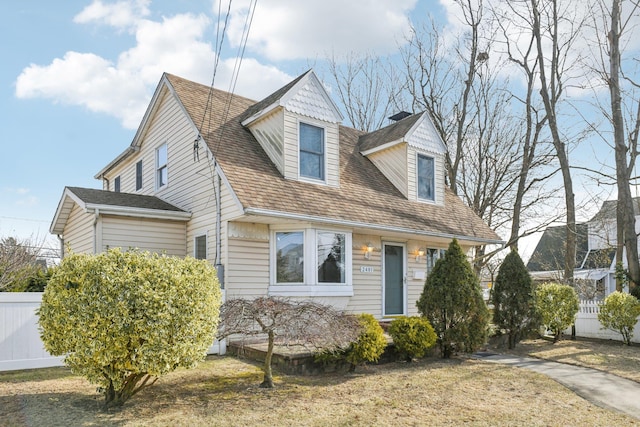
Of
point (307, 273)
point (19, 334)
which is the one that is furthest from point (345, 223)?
point (19, 334)

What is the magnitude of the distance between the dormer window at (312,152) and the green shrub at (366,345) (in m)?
4.88

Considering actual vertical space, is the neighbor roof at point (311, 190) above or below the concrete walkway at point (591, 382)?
above

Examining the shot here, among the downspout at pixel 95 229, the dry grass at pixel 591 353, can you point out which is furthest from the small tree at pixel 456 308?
the downspout at pixel 95 229

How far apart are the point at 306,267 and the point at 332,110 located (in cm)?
429

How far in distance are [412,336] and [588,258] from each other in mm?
24181

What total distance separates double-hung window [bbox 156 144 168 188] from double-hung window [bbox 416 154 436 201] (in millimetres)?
7475

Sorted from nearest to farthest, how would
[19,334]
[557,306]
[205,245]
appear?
[19,334] < [205,245] < [557,306]

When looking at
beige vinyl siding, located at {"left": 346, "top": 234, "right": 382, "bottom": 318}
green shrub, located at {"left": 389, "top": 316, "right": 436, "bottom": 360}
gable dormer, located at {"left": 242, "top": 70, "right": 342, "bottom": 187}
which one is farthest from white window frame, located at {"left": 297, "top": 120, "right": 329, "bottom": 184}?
green shrub, located at {"left": 389, "top": 316, "right": 436, "bottom": 360}

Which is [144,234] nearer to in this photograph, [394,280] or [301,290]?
[301,290]

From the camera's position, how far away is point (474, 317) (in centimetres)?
915

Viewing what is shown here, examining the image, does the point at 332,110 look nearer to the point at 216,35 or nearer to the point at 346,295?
the point at 216,35

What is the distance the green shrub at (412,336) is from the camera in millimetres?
8633

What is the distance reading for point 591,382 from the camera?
308 inches

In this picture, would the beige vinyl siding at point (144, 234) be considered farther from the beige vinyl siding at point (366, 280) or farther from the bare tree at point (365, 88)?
the bare tree at point (365, 88)
